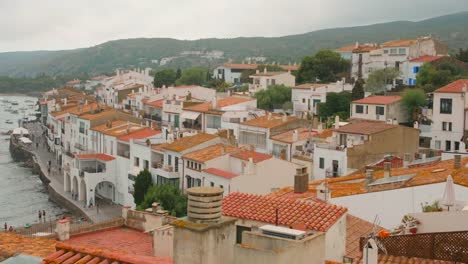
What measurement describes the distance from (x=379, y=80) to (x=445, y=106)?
13.3 metres

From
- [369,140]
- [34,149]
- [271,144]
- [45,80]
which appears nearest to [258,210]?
[369,140]

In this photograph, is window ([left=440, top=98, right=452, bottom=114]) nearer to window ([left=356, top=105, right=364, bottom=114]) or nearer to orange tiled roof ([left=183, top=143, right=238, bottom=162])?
window ([left=356, top=105, right=364, bottom=114])

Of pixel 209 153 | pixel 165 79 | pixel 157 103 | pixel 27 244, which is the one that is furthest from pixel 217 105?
pixel 27 244

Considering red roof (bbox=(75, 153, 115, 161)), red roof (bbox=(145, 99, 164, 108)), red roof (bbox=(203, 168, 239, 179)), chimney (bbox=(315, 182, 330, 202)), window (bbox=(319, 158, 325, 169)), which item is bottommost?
red roof (bbox=(75, 153, 115, 161))

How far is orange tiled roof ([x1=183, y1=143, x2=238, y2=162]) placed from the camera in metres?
34.8

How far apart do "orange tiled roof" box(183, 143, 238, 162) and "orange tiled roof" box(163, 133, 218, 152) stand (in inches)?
30.3

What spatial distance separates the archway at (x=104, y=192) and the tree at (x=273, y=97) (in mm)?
16836

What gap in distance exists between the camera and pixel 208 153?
118 ft

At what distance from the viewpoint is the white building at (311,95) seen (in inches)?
2087

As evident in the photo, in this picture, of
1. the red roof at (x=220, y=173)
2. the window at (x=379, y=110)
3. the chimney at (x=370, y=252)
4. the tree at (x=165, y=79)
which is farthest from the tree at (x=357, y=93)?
the chimney at (x=370, y=252)

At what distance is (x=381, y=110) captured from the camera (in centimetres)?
4406

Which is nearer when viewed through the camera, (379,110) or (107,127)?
(379,110)

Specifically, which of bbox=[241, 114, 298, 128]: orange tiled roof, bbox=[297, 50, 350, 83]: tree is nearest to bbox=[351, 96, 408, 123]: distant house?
bbox=[241, 114, 298, 128]: orange tiled roof

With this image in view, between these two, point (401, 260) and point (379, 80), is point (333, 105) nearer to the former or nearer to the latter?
point (379, 80)
